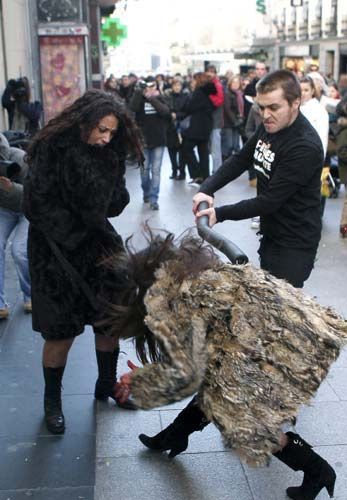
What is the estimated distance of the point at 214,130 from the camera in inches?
513

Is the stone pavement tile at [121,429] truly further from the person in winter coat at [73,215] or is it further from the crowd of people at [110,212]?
the person in winter coat at [73,215]

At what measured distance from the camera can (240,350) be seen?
2666 millimetres

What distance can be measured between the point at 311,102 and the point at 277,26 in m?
50.4

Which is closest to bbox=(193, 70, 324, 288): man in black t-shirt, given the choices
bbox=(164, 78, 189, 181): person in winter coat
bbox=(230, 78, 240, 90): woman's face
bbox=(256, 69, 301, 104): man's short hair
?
bbox=(256, 69, 301, 104): man's short hair

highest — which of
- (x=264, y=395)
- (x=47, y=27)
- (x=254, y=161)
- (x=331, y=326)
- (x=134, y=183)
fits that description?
(x=47, y=27)

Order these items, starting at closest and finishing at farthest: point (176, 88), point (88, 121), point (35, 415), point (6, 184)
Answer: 1. point (88, 121)
2. point (35, 415)
3. point (6, 184)
4. point (176, 88)

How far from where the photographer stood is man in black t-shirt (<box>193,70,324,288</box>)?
3.56 meters

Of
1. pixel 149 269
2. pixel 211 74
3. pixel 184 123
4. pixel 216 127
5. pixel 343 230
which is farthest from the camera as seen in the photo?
pixel 184 123

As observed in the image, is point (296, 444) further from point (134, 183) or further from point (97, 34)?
point (97, 34)

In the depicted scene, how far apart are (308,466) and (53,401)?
1560 millimetres

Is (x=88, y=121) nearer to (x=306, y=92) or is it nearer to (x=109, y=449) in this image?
(x=109, y=449)

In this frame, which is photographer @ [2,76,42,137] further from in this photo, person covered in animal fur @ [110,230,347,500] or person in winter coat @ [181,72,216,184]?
person covered in animal fur @ [110,230,347,500]

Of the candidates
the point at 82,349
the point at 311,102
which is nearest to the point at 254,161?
the point at 82,349

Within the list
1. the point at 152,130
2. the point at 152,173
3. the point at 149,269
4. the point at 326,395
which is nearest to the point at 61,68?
the point at 152,130
